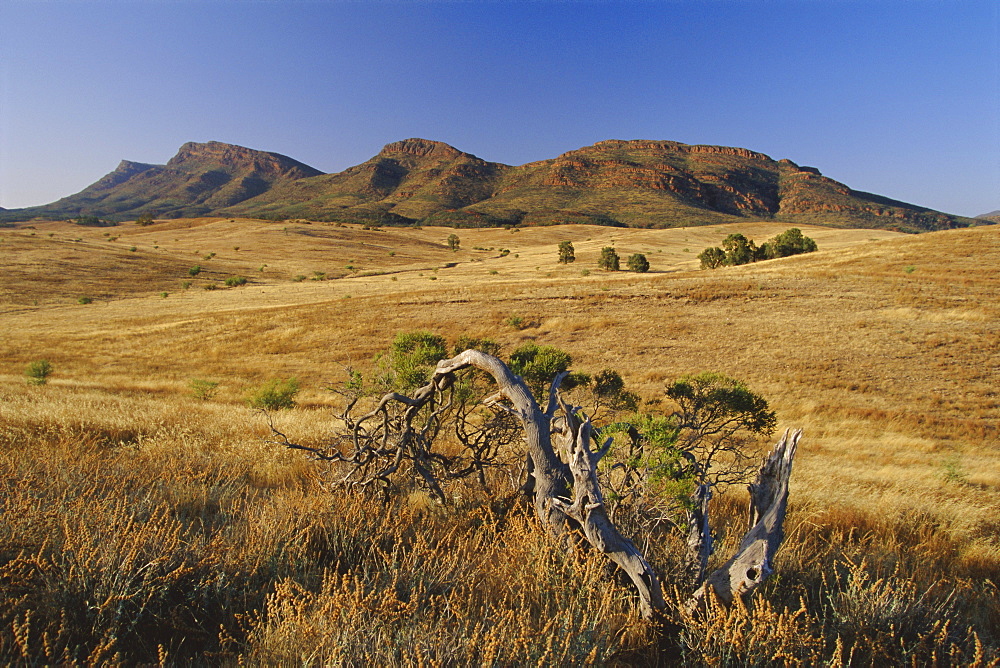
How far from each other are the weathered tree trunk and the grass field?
0.14 m

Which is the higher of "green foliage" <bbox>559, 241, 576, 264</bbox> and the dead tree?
"green foliage" <bbox>559, 241, 576, 264</bbox>

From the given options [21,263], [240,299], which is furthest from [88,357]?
[21,263]

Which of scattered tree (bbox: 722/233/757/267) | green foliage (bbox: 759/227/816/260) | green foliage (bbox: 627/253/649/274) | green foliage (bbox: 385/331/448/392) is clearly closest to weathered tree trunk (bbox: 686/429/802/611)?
green foliage (bbox: 385/331/448/392)

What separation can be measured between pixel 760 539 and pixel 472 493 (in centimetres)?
247

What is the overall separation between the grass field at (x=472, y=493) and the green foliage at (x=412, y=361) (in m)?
1.74

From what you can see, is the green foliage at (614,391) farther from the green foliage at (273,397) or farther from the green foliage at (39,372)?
the green foliage at (39,372)

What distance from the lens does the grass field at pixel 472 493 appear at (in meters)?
2.29

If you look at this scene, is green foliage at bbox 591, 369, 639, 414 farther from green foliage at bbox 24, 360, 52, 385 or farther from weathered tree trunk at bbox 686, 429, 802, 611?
green foliage at bbox 24, 360, 52, 385

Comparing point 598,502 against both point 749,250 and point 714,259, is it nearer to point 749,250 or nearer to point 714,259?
point 714,259

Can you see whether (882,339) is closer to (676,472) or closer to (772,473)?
(676,472)

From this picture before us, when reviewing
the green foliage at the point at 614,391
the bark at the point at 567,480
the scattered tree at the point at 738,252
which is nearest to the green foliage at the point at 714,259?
the scattered tree at the point at 738,252

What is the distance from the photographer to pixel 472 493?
4.22 meters

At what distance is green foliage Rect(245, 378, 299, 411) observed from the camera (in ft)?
41.4

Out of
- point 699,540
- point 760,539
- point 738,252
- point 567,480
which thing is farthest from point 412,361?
point 738,252
